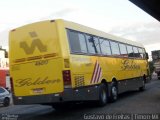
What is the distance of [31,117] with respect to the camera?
1584 centimetres

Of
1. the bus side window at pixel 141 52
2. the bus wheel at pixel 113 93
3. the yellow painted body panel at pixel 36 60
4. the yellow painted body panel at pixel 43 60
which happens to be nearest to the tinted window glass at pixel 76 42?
the yellow painted body panel at pixel 43 60

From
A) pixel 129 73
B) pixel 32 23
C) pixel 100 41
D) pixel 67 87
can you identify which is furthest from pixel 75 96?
pixel 129 73

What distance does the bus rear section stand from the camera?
14656 millimetres

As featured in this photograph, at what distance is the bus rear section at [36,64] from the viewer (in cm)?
1466

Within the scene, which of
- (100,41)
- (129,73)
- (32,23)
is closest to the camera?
(32,23)

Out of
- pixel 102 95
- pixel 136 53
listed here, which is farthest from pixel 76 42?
→ pixel 136 53

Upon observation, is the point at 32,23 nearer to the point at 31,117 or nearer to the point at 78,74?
the point at 78,74

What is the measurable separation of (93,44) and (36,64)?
12.4 feet

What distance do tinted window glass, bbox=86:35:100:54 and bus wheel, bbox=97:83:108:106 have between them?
153 centimetres

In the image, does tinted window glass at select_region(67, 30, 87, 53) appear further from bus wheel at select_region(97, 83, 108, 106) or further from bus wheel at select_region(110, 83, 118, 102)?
bus wheel at select_region(110, 83, 118, 102)

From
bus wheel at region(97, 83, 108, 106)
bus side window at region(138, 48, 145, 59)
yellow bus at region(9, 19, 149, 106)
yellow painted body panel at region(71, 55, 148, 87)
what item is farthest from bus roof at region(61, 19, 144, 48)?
bus side window at region(138, 48, 145, 59)

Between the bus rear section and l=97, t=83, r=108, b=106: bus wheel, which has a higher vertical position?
the bus rear section

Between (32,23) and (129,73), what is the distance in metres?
10.1

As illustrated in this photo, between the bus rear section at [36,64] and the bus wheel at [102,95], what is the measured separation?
351cm
